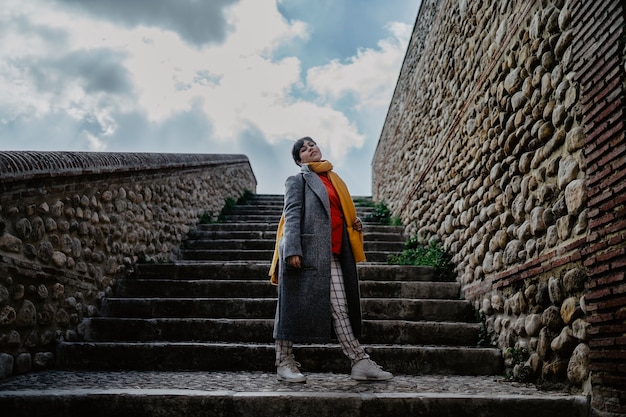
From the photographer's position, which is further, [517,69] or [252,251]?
[252,251]

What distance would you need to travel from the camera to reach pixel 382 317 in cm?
441

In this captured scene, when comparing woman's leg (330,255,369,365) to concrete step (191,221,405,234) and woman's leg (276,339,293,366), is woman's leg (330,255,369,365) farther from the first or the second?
concrete step (191,221,405,234)

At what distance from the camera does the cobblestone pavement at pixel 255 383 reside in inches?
113

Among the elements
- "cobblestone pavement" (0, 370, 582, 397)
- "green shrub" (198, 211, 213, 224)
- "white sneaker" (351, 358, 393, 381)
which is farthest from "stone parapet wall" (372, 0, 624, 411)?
"green shrub" (198, 211, 213, 224)

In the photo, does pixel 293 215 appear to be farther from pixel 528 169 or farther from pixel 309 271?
pixel 528 169

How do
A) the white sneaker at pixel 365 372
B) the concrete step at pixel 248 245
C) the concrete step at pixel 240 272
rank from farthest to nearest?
1. the concrete step at pixel 248 245
2. the concrete step at pixel 240 272
3. the white sneaker at pixel 365 372

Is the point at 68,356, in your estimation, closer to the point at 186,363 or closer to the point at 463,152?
the point at 186,363

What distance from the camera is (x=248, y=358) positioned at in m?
3.65

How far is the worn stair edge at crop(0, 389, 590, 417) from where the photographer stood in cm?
260

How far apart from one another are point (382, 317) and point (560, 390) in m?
1.77

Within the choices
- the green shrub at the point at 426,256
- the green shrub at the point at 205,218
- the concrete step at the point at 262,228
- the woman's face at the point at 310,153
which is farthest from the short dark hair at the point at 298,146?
the green shrub at the point at 205,218

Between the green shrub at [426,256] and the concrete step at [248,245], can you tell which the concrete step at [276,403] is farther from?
the concrete step at [248,245]

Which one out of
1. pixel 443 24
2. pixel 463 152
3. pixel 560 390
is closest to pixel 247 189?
pixel 443 24

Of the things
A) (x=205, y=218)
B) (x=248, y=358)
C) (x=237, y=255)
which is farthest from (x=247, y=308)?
(x=205, y=218)
